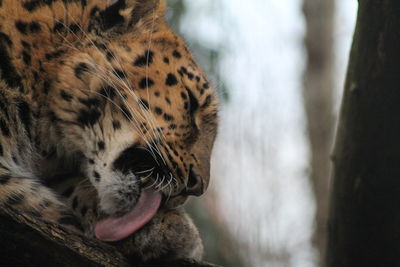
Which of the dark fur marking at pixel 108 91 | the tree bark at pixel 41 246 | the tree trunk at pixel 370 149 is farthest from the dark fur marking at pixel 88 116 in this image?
the tree trunk at pixel 370 149

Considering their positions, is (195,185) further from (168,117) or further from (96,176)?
(96,176)

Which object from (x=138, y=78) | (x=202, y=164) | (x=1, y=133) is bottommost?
(x=1, y=133)

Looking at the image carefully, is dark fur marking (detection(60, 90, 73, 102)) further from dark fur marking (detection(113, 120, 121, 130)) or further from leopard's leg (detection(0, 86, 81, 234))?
dark fur marking (detection(113, 120, 121, 130))

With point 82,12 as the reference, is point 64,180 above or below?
below

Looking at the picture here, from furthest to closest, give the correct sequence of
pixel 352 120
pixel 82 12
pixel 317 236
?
pixel 317 236
pixel 82 12
pixel 352 120

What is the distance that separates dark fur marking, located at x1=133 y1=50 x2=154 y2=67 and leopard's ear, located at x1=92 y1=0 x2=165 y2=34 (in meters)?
0.23

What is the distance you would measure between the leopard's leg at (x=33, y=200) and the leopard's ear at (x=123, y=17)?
1084mm

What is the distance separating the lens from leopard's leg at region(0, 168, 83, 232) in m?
3.14

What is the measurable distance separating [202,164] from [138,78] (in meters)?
0.61

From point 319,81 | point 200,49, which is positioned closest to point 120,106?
point 200,49

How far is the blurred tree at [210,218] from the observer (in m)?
5.89

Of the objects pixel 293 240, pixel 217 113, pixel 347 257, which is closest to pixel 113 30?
pixel 217 113

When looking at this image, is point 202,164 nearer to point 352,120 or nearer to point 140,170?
point 140,170

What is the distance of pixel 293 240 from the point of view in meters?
7.32
